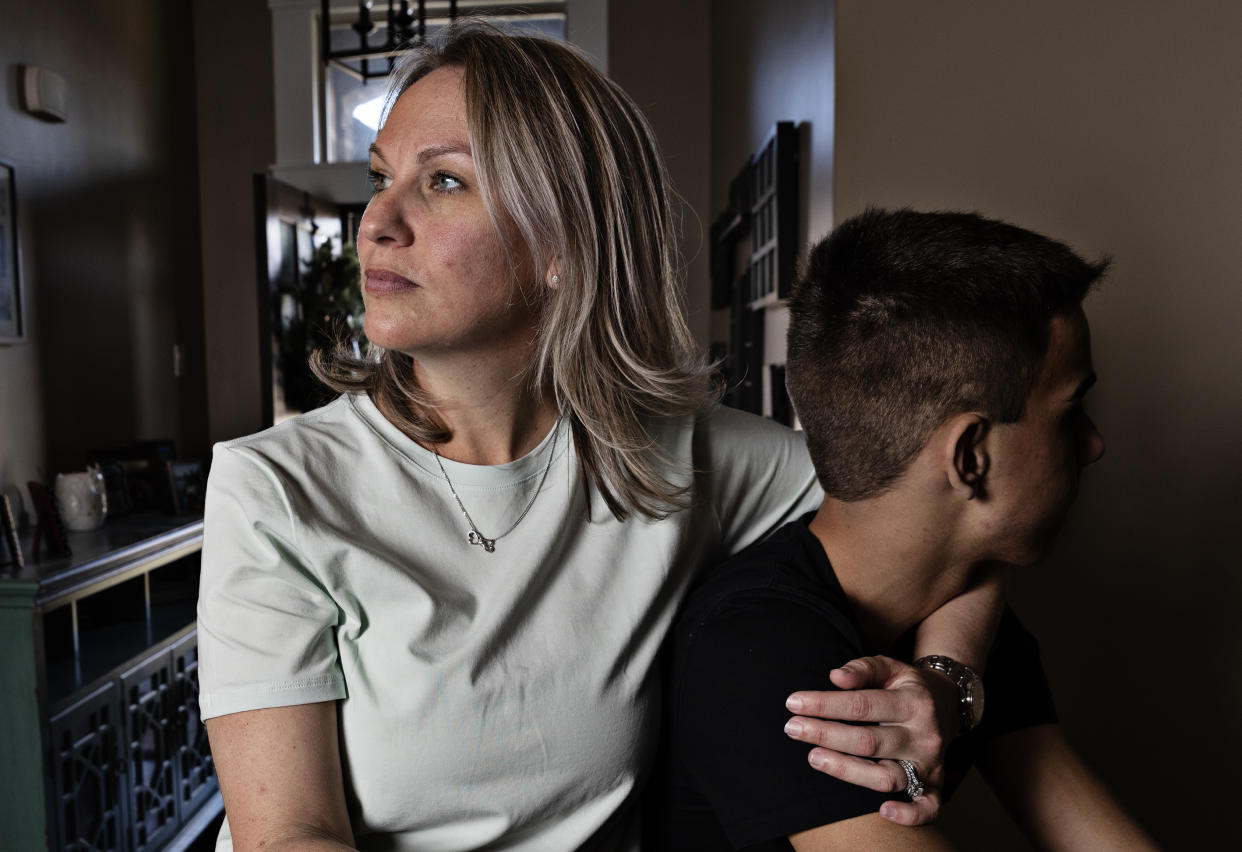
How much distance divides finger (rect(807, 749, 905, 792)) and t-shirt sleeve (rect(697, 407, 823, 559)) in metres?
0.45

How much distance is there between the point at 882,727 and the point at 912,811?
2.8 inches

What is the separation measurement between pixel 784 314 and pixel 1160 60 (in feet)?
2.96

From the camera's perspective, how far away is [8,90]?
10.0 ft

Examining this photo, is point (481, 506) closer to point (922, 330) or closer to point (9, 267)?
point (922, 330)

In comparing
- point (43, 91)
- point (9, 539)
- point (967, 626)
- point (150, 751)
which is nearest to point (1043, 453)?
point (967, 626)

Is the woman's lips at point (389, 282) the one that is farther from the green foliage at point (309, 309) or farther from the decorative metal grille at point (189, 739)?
the green foliage at point (309, 309)

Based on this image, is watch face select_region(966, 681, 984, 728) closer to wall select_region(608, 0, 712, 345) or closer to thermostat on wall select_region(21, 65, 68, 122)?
thermostat on wall select_region(21, 65, 68, 122)

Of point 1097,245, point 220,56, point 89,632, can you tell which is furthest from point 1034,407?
point 220,56

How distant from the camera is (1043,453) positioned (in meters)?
0.96

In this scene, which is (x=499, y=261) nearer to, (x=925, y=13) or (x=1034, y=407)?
(x=1034, y=407)

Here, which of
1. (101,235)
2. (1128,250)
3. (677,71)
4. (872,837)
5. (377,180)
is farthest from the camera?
(677,71)

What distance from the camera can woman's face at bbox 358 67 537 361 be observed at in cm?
100

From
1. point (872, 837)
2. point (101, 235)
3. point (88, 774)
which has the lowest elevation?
point (88, 774)

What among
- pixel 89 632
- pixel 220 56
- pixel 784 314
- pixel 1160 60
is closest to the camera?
pixel 1160 60
